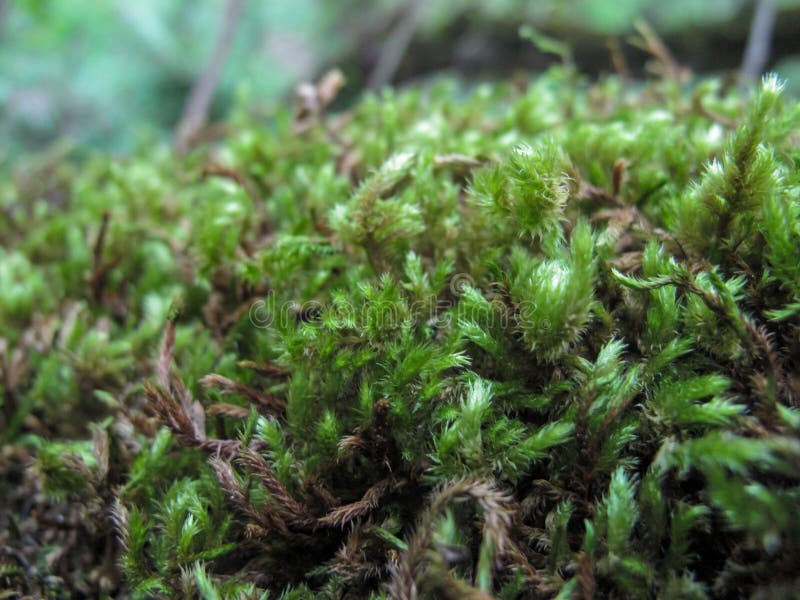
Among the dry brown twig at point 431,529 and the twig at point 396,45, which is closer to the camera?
the dry brown twig at point 431,529

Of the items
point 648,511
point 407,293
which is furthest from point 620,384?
point 407,293

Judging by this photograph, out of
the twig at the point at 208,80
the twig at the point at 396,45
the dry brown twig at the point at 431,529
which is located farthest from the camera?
the twig at the point at 396,45

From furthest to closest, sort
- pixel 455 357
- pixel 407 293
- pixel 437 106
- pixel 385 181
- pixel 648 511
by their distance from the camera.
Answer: pixel 437 106 < pixel 385 181 < pixel 407 293 < pixel 455 357 < pixel 648 511

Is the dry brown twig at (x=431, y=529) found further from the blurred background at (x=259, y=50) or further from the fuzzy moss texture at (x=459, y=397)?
the blurred background at (x=259, y=50)

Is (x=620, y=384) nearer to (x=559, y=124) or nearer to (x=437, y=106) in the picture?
(x=559, y=124)

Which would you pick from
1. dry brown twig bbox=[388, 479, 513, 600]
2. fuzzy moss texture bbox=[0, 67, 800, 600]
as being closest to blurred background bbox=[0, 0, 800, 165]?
fuzzy moss texture bbox=[0, 67, 800, 600]

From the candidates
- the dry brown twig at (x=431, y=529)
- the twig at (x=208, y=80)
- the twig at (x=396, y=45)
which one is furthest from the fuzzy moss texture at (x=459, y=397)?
the twig at (x=396, y=45)
